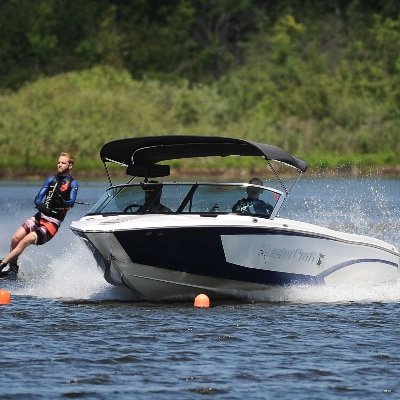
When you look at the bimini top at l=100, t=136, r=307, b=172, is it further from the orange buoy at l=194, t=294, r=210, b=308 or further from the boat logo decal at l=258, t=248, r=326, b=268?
the orange buoy at l=194, t=294, r=210, b=308

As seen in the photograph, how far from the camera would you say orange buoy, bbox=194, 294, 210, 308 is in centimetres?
1605

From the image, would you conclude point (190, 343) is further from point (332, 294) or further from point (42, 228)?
point (42, 228)

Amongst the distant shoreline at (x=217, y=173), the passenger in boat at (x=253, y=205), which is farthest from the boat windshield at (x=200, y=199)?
the distant shoreline at (x=217, y=173)

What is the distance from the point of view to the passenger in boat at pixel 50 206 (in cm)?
1744

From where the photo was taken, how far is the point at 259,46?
8875cm

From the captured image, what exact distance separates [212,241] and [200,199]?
2.35 feet

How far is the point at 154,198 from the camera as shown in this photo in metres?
16.4

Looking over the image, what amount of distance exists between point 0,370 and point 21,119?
5571 centimetres

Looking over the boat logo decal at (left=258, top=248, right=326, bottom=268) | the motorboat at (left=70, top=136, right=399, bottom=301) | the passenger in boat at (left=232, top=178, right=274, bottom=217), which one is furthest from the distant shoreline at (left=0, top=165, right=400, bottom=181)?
the passenger in boat at (left=232, top=178, right=274, bottom=217)

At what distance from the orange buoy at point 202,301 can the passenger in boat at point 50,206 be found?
2374 millimetres

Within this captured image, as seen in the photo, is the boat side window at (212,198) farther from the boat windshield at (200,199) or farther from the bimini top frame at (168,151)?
the bimini top frame at (168,151)

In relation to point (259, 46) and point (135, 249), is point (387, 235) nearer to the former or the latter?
point (135, 249)

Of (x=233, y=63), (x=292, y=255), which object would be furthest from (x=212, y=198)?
(x=233, y=63)

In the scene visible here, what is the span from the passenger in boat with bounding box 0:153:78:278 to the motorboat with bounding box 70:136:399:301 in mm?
743
